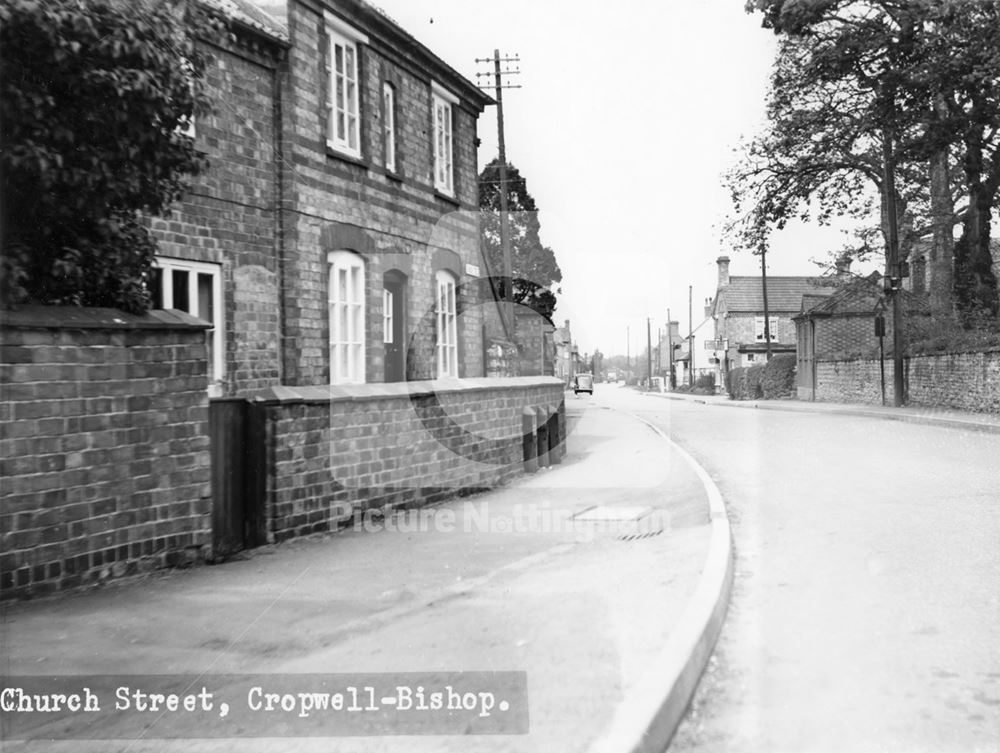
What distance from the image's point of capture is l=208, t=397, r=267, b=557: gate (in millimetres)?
6273

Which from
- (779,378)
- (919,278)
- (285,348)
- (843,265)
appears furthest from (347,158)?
(919,278)

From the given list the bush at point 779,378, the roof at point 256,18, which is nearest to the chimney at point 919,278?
the bush at point 779,378

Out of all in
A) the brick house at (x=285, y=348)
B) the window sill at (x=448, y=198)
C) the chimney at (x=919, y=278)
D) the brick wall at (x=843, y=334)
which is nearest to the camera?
the brick house at (x=285, y=348)

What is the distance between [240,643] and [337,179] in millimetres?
9162

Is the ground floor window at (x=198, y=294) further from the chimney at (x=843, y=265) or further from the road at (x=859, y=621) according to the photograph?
the chimney at (x=843, y=265)

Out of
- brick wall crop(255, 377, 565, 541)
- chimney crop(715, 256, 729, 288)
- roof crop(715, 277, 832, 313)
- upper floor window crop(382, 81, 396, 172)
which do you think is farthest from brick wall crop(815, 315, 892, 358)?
brick wall crop(255, 377, 565, 541)

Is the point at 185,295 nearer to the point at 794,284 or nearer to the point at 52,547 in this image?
the point at 52,547

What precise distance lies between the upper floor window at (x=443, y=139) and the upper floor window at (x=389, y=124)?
1.47 metres

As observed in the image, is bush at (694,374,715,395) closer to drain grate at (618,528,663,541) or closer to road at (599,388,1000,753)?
road at (599,388,1000,753)

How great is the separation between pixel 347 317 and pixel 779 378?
36.2 meters

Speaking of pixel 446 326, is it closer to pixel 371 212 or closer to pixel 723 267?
pixel 371 212

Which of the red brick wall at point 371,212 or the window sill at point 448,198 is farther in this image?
the window sill at point 448,198

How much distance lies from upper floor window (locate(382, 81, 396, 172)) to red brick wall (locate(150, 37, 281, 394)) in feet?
8.64

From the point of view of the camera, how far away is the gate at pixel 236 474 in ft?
20.6
